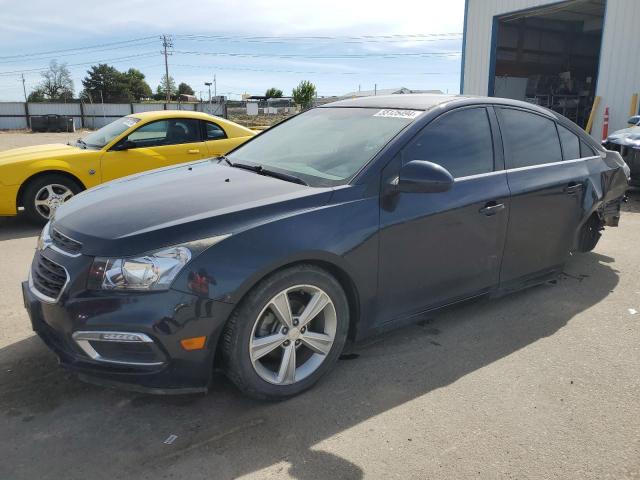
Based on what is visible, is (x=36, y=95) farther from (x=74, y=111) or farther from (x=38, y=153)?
(x=38, y=153)

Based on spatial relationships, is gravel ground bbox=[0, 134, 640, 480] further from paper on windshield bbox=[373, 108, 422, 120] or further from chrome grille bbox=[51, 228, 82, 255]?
paper on windshield bbox=[373, 108, 422, 120]

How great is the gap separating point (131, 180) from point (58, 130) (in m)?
37.7

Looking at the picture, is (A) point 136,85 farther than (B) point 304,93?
Yes

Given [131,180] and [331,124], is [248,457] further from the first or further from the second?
[331,124]

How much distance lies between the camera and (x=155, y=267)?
2.43 metres

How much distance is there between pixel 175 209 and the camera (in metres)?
2.74

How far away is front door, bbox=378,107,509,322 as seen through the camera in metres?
3.12

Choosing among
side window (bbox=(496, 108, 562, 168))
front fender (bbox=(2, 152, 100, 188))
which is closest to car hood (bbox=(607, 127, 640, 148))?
side window (bbox=(496, 108, 562, 168))

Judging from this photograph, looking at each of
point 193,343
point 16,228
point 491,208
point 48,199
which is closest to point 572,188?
point 491,208

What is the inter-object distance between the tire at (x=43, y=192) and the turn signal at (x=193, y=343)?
5176 millimetres

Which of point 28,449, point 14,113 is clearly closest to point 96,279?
point 28,449

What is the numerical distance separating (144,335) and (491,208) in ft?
7.63

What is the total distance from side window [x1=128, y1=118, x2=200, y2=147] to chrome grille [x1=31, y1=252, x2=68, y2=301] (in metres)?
4.76

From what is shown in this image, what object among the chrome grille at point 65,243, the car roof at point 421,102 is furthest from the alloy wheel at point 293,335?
the car roof at point 421,102
